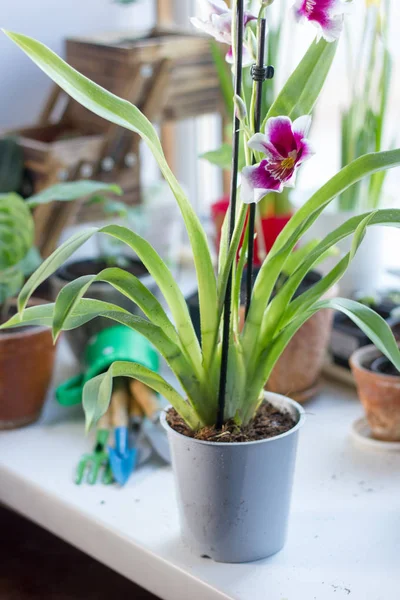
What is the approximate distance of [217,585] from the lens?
80 cm

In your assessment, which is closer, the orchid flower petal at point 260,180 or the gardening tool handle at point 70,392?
the orchid flower petal at point 260,180

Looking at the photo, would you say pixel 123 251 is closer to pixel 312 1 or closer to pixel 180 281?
pixel 180 281

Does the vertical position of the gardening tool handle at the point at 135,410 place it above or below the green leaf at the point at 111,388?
below

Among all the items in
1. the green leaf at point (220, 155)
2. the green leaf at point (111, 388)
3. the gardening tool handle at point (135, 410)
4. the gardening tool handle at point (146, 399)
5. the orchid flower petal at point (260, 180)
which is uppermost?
the green leaf at point (220, 155)

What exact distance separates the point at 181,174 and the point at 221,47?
32cm

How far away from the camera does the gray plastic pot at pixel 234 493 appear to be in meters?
0.79

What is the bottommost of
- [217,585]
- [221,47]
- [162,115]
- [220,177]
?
[217,585]

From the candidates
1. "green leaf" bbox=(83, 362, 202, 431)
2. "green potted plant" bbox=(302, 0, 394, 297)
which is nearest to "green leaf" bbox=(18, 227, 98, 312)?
"green leaf" bbox=(83, 362, 202, 431)

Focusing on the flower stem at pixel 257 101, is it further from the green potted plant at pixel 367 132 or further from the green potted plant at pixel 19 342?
the green potted plant at pixel 367 132

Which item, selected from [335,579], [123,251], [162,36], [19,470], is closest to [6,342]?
[19,470]

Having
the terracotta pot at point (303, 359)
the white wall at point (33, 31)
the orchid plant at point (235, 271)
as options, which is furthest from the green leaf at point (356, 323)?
the white wall at point (33, 31)

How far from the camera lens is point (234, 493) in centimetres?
80

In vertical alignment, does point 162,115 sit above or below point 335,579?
above

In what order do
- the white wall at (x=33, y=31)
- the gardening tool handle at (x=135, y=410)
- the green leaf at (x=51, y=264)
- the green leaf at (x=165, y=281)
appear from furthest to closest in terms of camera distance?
the white wall at (x=33, y=31) → the gardening tool handle at (x=135, y=410) → the green leaf at (x=165, y=281) → the green leaf at (x=51, y=264)
